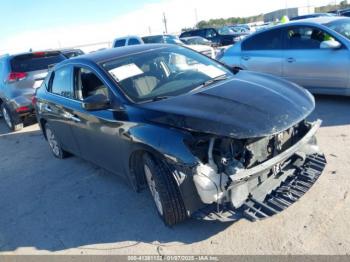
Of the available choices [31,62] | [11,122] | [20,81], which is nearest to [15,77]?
[20,81]

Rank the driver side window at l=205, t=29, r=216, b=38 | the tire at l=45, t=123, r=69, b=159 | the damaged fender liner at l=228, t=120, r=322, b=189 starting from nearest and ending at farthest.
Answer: the damaged fender liner at l=228, t=120, r=322, b=189 → the tire at l=45, t=123, r=69, b=159 → the driver side window at l=205, t=29, r=216, b=38

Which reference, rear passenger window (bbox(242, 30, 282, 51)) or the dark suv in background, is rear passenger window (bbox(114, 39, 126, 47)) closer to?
the dark suv in background

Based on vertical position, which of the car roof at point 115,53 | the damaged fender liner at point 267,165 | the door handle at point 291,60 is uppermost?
the car roof at point 115,53

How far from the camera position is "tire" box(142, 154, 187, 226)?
10.6ft

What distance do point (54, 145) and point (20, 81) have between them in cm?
318

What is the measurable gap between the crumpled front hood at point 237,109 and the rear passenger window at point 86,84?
888mm

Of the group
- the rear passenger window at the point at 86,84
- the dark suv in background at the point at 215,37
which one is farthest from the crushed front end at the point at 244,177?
the dark suv in background at the point at 215,37

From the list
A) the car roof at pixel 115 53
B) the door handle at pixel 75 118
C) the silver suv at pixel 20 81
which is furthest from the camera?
the silver suv at pixel 20 81

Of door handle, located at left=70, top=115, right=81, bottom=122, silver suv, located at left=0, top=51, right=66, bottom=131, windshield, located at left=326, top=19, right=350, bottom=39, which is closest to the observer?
door handle, located at left=70, top=115, right=81, bottom=122

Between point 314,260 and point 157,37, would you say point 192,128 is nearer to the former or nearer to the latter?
point 314,260

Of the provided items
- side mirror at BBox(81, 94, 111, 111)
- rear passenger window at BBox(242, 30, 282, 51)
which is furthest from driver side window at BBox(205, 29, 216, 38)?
side mirror at BBox(81, 94, 111, 111)

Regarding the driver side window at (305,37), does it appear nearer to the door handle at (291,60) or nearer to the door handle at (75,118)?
the door handle at (291,60)

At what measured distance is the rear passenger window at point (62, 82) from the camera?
15.9 ft

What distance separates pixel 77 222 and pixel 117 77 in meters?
1.61
